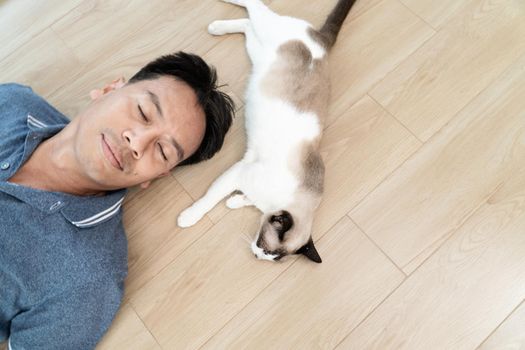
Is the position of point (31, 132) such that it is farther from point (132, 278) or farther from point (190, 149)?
point (132, 278)

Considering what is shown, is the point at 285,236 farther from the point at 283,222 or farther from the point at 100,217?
the point at 100,217

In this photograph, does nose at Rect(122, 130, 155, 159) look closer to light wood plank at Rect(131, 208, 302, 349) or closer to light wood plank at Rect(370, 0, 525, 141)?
light wood plank at Rect(131, 208, 302, 349)

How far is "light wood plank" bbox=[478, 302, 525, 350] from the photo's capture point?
4.70 ft

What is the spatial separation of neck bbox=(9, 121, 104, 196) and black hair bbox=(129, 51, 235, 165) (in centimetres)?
32

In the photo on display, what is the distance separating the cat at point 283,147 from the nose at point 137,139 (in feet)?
1.32

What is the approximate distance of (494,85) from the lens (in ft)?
5.41

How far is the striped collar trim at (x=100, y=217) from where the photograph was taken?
128 centimetres

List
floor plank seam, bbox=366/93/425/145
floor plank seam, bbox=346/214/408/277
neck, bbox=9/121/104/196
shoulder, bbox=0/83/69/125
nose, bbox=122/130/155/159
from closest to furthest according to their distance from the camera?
nose, bbox=122/130/155/159 → neck, bbox=9/121/104/196 → shoulder, bbox=0/83/69/125 → floor plank seam, bbox=346/214/408/277 → floor plank seam, bbox=366/93/425/145

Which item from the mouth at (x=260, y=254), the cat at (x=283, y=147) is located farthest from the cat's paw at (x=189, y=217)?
the mouth at (x=260, y=254)

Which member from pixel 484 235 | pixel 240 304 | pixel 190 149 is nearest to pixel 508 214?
pixel 484 235

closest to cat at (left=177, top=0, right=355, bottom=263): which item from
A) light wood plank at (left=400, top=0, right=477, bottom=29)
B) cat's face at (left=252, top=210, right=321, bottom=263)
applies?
cat's face at (left=252, top=210, right=321, bottom=263)

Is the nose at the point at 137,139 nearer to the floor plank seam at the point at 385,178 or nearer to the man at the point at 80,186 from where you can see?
the man at the point at 80,186

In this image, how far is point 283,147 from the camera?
1490 mm

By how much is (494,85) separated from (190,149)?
4.18 ft
